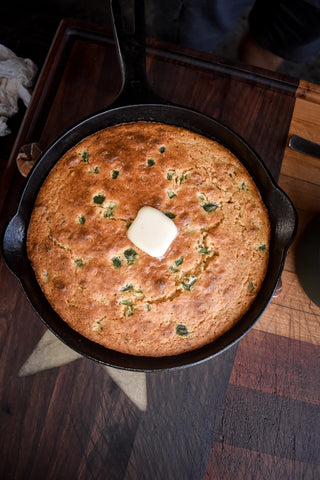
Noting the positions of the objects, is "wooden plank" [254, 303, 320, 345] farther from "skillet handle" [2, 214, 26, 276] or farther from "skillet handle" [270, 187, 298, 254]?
"skillet handle" [2, 214, 26, 276]

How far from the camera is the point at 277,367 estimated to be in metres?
1.63

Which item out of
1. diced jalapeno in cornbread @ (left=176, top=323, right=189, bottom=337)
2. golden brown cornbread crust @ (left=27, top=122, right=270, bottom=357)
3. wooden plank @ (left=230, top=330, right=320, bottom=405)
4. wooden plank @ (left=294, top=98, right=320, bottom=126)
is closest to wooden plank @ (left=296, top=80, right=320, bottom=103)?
wooden plank @ (left=294, top=98, right=320, bottom=126)

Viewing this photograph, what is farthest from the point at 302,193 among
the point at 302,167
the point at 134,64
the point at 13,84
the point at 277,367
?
the point at 13,84

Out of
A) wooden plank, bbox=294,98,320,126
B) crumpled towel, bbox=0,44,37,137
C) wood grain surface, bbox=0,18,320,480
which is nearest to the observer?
wood grain surface, bbox=0,18,320,480

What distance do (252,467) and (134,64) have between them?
5.86ft

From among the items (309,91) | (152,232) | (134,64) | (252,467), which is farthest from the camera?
(309,91)

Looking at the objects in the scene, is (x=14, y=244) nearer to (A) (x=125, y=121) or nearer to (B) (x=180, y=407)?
(A) (x=125, y=121)

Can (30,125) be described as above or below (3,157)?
above

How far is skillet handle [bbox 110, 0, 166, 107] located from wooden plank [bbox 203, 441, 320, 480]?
1.53 meters

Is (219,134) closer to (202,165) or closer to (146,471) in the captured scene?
(202,165)

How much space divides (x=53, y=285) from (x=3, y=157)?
1.10m

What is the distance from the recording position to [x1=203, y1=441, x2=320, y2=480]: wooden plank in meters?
1.60

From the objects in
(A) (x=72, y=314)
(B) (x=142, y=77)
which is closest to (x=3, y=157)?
(B) (x=142, y=77)

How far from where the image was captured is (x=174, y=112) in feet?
4.84
